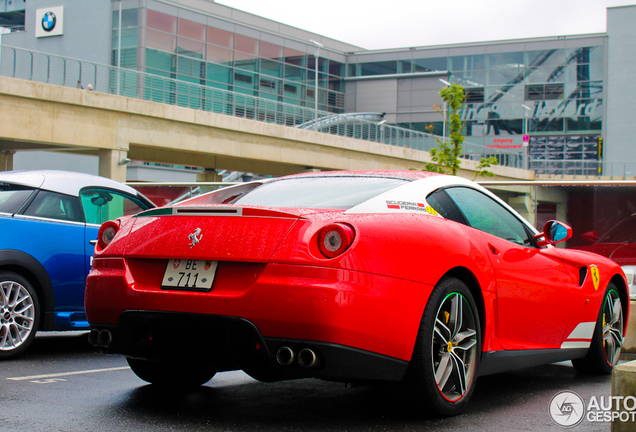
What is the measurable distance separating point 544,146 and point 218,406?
6627 cm

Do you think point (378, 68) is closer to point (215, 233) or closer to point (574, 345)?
point (574, 345)

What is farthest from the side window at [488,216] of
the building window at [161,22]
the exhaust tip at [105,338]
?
the building window at [161,22]

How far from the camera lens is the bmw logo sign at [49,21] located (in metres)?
55.3

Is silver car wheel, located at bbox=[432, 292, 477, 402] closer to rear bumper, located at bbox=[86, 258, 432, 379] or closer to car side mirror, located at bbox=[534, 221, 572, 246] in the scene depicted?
rear bumper, located at bbox=[86, 258, 432, 379]

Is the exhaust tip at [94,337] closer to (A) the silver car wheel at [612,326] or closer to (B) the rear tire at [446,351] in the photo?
(B) the rear tire at [446,351]

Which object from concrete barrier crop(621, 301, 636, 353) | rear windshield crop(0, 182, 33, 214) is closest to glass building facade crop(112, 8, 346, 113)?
rear windshield crop(0, 182, 33, 214)

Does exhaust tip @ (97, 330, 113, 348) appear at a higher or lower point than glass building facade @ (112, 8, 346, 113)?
lower

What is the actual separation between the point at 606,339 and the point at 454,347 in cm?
243

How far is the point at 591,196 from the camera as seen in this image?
1008cm

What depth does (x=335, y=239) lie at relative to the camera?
370 centimetres

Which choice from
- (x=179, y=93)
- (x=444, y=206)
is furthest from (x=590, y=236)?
(x=179, y=93)

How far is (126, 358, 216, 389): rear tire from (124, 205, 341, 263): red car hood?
0.98 meters

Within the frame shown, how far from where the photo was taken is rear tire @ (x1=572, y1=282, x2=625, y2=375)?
5871 millimetres

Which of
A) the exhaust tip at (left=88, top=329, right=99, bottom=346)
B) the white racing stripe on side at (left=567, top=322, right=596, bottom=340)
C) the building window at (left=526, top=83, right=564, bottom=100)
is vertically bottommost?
the white racing stripe on side at (left=567, top=322, right=596, bottom=340)
